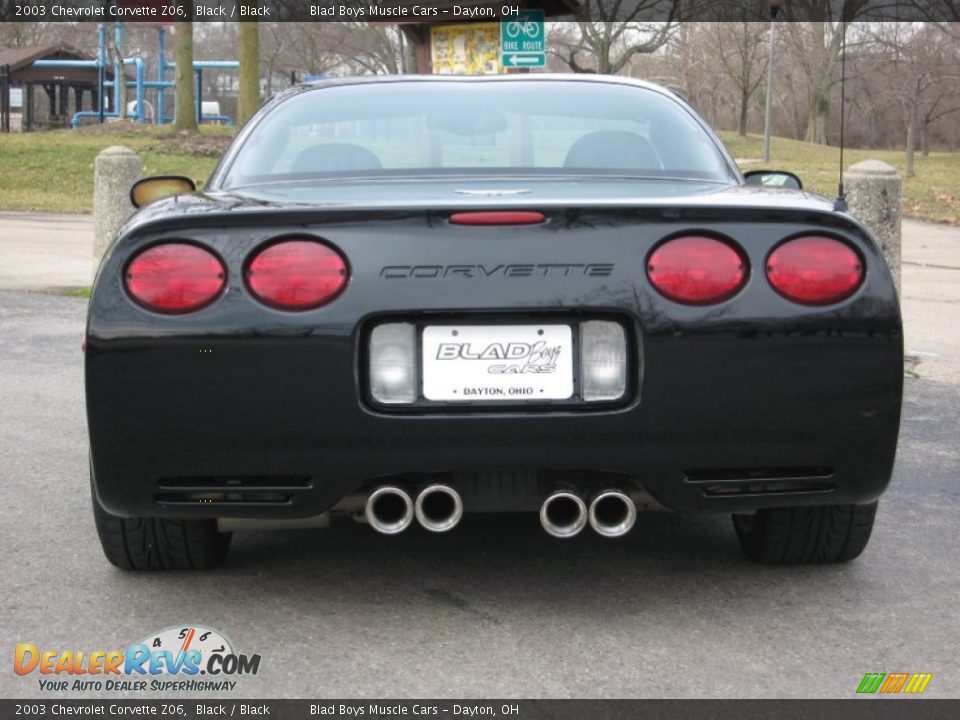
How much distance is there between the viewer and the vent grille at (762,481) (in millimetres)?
3203

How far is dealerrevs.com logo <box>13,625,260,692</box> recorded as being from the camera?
2.97 meters

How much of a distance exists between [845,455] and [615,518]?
0.55 meters

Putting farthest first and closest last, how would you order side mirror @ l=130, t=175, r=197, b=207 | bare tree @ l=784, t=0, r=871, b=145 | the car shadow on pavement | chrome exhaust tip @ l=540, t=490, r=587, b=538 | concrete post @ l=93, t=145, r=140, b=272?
bare tree @ l=784, t=0, r=871, b=145
concrete post @ l=93, t=145, r=140, b=272
side mirror @ l=130, t=175, r=197, b=207
the car shadow on pavement
chrome exhaust tip @ l=540, t=490, r=587, b=538

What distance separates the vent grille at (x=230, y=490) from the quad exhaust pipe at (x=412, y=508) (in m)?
0.17

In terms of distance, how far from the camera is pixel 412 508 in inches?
126

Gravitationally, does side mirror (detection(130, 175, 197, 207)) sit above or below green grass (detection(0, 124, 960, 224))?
above

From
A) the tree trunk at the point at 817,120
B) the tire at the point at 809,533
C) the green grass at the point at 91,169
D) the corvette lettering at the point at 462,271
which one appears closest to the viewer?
the corvette lettering at the point at 462,271

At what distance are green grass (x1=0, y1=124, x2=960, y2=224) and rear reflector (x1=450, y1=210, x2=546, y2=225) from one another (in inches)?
811

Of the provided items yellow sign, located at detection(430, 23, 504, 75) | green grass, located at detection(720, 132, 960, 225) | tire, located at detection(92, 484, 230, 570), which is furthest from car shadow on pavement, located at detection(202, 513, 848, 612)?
yellow sign, located at detection(430, 23, 504, 75)

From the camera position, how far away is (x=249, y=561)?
391 centimetres

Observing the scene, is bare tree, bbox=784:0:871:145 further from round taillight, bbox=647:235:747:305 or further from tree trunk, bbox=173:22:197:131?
round taillight, bbox=647:235:747:305

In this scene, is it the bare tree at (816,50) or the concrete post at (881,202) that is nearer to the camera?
the concrete post at (881,202)
